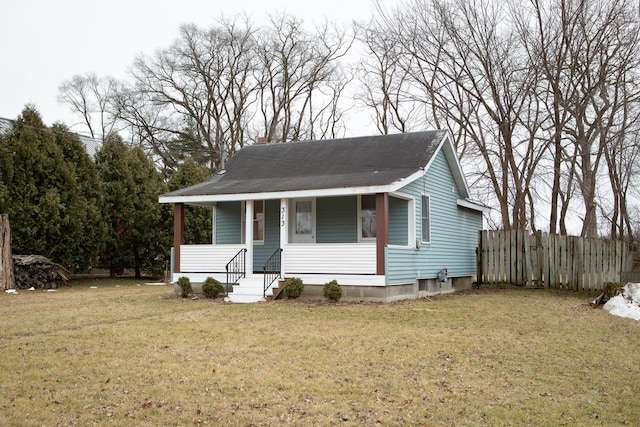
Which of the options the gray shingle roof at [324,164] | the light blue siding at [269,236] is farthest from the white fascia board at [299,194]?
the light blue siding at [269,236]

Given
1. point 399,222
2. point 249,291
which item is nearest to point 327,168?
point 399,222

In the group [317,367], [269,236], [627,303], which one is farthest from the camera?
Result: [269,236]

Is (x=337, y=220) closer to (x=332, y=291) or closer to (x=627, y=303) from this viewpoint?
(x=332, y=291)

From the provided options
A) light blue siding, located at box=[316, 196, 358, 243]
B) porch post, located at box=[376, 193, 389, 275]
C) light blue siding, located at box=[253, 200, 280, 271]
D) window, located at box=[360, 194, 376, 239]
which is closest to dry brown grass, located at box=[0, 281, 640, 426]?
porch post, located at box=[376, 193, 389, 275]

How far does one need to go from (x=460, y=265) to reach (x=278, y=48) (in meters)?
22.0

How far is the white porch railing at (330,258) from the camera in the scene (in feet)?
48.2

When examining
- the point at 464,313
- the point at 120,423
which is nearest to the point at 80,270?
the point at 464,313

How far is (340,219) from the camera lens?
56.7 ft

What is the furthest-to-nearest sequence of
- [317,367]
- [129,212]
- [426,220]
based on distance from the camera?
[129,212], [426,220], [317,367]

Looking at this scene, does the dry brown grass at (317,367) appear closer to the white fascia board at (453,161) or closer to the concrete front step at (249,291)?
the concrete front step at (249,291)

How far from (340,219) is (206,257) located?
387 cm

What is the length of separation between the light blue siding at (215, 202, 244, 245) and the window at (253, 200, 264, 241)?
511 mm

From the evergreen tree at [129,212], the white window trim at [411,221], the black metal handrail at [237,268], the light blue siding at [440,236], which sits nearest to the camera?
the light blue siding at [440,236]

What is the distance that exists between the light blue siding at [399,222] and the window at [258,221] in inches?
155
